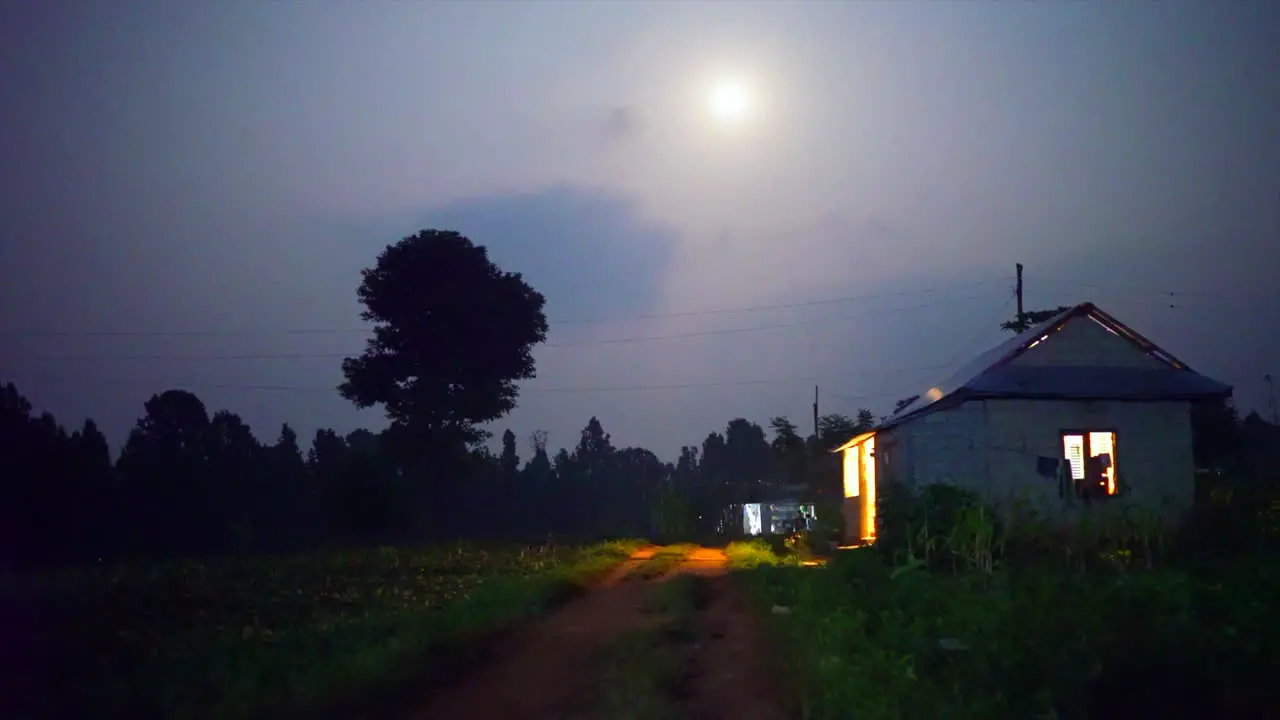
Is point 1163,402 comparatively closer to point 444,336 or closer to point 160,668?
point 160,668

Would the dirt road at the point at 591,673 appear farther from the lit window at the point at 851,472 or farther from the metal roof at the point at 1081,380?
the lit window at the point at 851,472

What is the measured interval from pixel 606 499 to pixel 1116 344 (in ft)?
127

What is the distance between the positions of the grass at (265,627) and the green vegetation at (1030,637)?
3.82m

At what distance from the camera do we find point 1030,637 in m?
9.43

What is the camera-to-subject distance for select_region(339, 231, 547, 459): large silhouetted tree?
4288cm

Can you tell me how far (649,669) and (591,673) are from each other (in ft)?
2.35

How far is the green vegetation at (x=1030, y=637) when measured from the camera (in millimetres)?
7922

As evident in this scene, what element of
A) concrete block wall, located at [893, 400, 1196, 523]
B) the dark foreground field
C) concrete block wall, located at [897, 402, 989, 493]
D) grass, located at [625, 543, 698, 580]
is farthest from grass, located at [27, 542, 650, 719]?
concrete block wall, located at [893, 400, 1196, 523]

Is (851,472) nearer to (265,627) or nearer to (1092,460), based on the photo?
(1092,460)

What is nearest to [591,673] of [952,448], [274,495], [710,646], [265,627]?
[710,646]

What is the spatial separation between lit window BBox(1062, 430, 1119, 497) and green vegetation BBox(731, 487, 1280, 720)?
5060 mm

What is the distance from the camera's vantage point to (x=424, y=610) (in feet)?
49.0

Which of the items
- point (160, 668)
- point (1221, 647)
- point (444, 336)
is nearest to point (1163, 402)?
point (1221, 647)

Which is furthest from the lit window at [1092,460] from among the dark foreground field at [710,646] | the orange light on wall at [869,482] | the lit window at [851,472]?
the lit window at [851,472]
